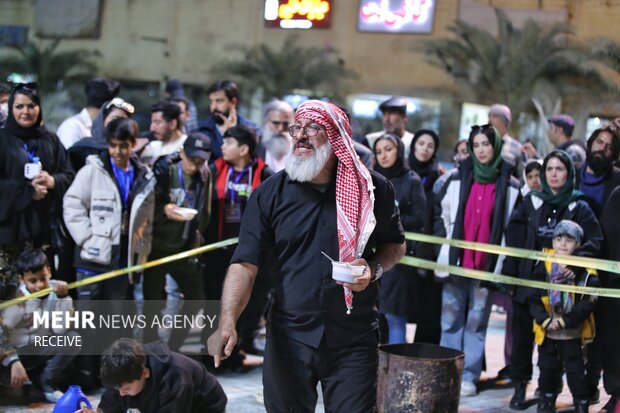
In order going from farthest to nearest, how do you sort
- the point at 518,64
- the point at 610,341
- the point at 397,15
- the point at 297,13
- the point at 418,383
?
the point at 518,64
the point at 397,15
the point at 297,13
the point at 610,341
the point at 418,383

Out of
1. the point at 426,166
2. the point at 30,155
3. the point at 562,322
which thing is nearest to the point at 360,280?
the point at 562,322

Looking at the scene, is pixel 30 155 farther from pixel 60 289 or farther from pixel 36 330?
pixel 36 330

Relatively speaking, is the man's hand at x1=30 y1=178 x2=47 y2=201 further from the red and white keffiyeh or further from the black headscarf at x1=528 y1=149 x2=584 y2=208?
the black headscarf at x1=528 y1=149 x2=584 y2=208

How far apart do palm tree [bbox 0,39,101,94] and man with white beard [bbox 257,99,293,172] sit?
65.9 feet

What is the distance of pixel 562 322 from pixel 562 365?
1.44ft

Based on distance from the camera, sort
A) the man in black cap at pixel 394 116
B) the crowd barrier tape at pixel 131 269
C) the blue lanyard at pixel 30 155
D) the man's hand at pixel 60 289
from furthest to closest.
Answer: the man in black cap at pixel 394 116, the blue lanyard at pixel 30 155, the man's hand at pixel 60 289, the crowd barrier tape at pixel 131 269

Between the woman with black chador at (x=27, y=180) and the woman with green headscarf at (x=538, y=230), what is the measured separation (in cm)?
349

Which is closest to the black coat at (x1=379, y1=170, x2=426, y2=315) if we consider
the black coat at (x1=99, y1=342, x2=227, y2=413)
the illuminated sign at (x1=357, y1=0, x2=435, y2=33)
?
→ the black coat at (x1=99, y1=342, x2=227, y2=413)

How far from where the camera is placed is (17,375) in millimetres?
6453

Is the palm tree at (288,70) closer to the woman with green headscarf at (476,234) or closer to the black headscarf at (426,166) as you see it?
the black headscarf at (426,166)

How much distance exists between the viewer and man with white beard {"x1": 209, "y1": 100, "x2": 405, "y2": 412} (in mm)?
4496

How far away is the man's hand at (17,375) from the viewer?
21.2ft

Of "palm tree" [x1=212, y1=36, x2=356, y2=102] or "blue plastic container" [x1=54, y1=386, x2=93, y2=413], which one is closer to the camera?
"blue plastic container" [x1=54, y1=386, x2=93, y2=413]

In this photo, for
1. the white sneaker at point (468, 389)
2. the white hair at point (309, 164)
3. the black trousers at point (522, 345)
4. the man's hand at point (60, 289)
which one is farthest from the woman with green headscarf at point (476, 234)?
the white hair at point (309, 164)
